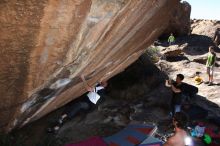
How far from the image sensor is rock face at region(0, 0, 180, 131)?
5238mm

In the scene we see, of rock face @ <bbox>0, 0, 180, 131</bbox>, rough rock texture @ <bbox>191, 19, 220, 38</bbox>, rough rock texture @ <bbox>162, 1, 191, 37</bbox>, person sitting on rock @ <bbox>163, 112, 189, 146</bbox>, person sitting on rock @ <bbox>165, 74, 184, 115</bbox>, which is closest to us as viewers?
rock face @ <bbox>0, 0, 180, 131</bbox>

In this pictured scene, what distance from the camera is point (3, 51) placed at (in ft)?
18.0

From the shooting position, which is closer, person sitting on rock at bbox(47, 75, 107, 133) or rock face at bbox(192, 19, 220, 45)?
person sitting on rock at bbox(47, 75, 107, 133)

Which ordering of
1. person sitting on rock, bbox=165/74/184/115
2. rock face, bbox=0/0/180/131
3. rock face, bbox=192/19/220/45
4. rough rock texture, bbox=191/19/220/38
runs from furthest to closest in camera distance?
rough rock texture, bbox=191/19/220/38, rock face, bbox=192/19/220/45, person sitting on rock, bbox=165/74/184/115, rock face, bbox=0/0/180/131

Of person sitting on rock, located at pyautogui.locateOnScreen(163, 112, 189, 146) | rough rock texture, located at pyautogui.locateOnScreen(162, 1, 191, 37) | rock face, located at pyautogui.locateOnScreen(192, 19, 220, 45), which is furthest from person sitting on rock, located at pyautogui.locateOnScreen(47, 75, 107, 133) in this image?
rock face, located at pyautogui.locateOnScreen(192, 19, 220, 45)

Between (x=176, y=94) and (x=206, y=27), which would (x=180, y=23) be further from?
(x=176, y=94)

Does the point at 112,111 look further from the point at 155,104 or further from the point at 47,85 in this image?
the point at 47,85

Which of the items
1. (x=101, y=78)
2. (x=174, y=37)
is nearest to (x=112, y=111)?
(x=101, y=78)

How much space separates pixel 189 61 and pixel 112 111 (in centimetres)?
1086

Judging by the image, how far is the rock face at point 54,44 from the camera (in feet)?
17.2

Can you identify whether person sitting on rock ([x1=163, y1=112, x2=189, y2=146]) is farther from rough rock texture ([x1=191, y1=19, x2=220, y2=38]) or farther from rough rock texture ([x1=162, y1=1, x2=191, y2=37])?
rough rock texture ([x1=191, y1=19, x2=220, y2=38])

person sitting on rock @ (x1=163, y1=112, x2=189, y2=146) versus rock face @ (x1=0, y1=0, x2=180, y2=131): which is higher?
rock face @ (x1=0, y1=0, x2=180, y2=131)

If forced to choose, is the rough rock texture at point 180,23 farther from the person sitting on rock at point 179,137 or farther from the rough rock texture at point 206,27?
the person sitting on rock at point 179,137

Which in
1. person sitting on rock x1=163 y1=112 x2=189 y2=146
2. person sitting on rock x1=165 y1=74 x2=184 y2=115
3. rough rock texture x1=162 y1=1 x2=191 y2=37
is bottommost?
person sitting on rock x1=165 y1=74 x2=184 y2=115
